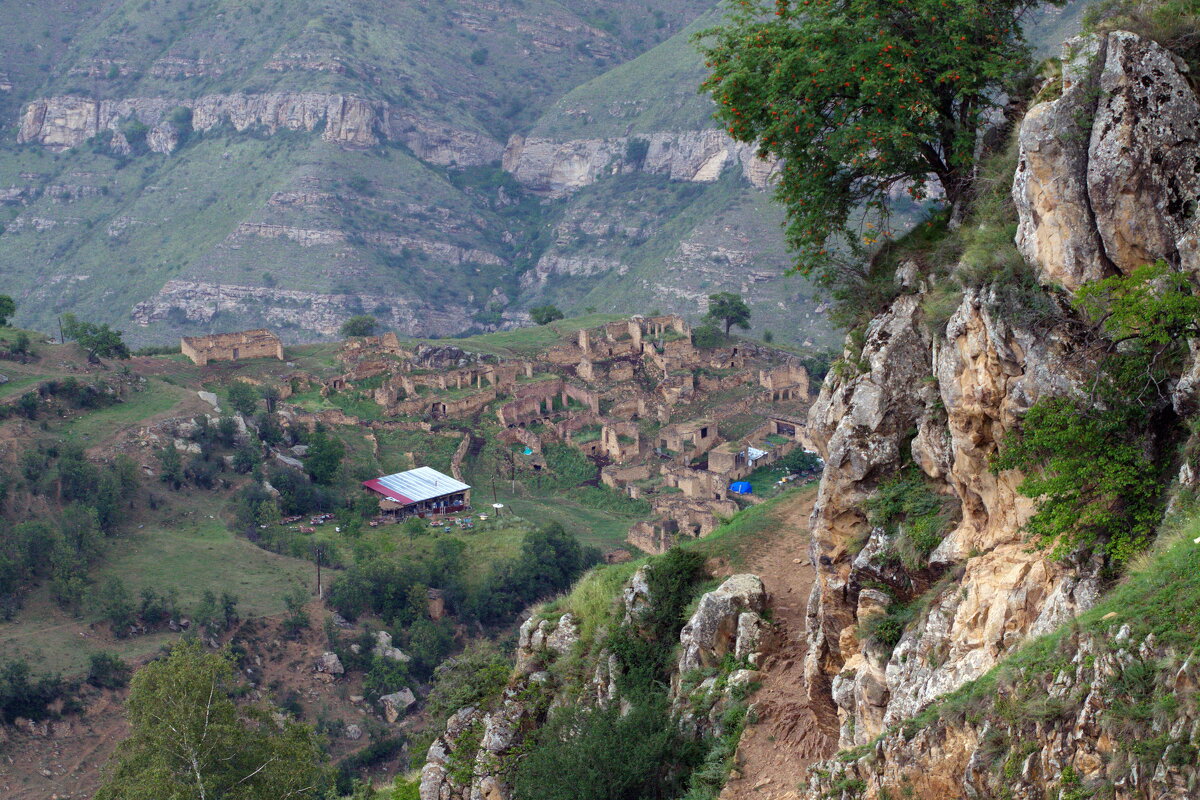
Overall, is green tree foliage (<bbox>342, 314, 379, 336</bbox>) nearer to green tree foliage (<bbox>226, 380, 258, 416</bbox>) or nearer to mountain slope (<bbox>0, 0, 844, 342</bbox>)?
green tree foliage (<bbox>226, 380, 258, 416</bbox>)

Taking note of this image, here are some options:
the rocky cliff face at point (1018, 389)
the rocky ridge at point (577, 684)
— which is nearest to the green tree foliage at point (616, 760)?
the rocky ridge at point (577, 684)

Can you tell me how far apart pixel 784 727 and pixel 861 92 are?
6.57m

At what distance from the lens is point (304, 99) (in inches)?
4902

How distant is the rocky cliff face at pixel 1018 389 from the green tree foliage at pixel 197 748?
11.7 m

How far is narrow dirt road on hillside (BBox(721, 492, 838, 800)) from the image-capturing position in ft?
38.8

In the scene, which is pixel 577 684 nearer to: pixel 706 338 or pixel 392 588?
pixel 392 588

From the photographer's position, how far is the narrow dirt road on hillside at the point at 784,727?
11.8 meters

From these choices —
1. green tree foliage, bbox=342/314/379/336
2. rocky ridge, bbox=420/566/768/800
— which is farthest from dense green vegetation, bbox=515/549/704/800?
green tree foliage, bbox=342/314/379/336

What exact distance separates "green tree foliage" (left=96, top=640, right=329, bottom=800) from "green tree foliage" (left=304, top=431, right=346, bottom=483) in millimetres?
29849

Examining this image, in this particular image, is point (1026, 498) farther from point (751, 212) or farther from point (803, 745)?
point (751, 212)

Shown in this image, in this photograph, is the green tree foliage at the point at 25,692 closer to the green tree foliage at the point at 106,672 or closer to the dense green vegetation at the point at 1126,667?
the green tree foliage at the point at 106,672

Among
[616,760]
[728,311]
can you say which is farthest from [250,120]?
[616,760]

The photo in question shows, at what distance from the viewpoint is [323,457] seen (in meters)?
50.1

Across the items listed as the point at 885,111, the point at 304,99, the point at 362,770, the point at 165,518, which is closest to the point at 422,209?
the point at 304,99
